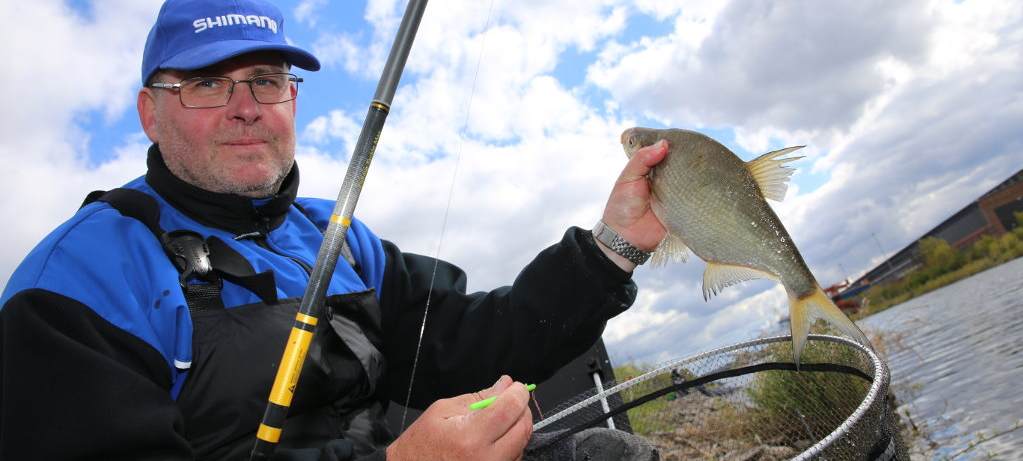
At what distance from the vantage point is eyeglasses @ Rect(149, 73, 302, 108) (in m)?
2.83

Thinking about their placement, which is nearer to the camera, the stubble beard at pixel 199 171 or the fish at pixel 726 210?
the fish at pixel 726 210

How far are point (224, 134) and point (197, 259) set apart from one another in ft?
2.58

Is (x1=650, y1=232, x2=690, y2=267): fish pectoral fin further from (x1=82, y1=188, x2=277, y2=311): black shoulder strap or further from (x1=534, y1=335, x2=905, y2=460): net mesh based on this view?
(x1=82, y1=188, x2=277, y2=311): black shoulder strap

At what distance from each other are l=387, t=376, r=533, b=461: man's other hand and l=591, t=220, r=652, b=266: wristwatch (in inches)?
41.4

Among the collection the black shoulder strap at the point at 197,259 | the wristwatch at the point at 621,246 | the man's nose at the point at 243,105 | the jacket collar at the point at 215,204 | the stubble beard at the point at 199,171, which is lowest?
the wristwatch at the point at 621,246

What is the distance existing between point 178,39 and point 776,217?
2739 millimetres

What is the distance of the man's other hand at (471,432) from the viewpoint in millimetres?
1721

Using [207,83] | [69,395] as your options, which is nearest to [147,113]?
[207,83]

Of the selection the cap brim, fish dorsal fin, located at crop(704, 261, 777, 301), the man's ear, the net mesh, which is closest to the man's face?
the man's ear

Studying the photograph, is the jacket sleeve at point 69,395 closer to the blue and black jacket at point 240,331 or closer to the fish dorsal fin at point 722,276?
the blue and black jacket at point 240,331

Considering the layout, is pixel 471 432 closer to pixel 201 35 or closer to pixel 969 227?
pixel 201 35

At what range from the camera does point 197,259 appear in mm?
2316

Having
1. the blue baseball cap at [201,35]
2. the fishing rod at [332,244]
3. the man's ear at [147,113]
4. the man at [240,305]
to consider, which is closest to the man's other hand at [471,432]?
the man at [240,305]

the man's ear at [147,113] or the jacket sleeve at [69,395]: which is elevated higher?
the man's ear at [147,113]
